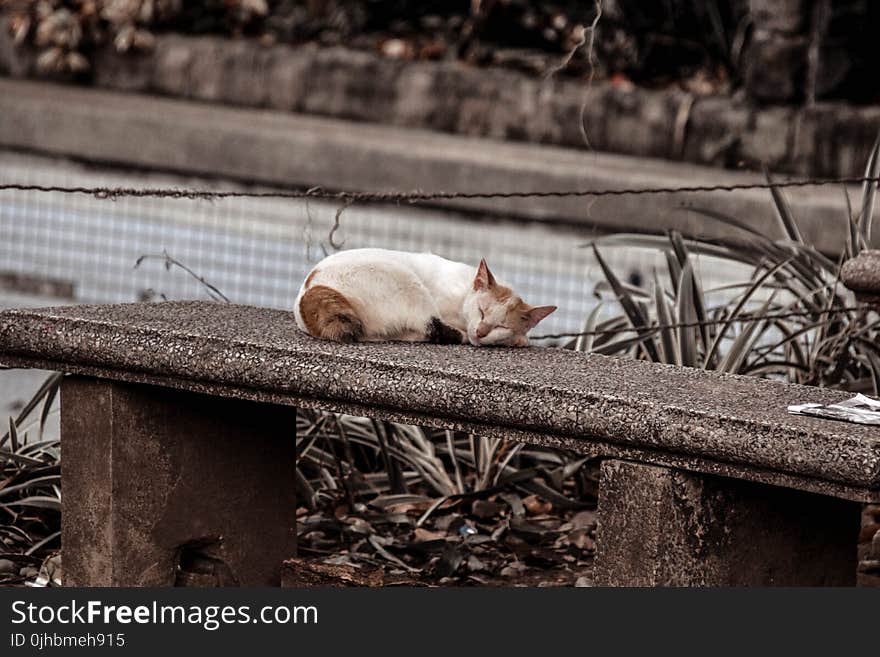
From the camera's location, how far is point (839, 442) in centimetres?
253

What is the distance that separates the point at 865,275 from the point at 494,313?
0.75 meters

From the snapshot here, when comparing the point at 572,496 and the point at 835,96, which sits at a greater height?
the point at 835,96

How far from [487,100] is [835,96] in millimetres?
1757

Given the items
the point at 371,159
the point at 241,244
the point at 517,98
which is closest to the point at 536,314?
the point at 241,244

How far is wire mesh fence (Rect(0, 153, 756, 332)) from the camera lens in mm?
6738

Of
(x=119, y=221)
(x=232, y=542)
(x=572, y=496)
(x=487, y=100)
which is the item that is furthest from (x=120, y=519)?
(x=487, y=100)

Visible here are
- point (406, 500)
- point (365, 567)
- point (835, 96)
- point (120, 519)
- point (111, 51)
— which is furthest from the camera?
point (111, 51)

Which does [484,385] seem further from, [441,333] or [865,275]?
[865,275]

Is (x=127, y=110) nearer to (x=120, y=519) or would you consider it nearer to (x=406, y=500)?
(x=406, y=500)

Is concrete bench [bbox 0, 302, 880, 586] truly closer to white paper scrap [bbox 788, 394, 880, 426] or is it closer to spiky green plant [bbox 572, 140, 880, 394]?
white paper scrap [bbox 788, 394, 880, 426]

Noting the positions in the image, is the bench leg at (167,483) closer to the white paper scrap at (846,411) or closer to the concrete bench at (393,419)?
the concrete bench at (393,419)

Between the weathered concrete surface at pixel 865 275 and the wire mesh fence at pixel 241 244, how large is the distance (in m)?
2.75

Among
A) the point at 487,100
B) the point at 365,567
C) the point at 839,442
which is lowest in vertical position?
the point at 365,567

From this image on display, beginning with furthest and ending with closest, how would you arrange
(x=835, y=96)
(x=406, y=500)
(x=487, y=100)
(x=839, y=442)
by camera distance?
(x=487, y=100) < (x=835, y=96) < (x=406, y=500) < (x=839, y=442)
